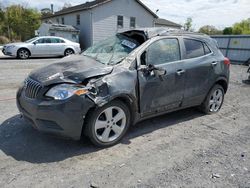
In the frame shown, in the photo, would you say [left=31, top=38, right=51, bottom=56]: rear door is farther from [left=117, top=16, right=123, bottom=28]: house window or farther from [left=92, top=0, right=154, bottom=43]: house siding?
[left=117, top=16, right=123, bottom=28]: house window

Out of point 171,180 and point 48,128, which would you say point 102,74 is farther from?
point 171,180

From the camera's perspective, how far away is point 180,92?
434 centimetres

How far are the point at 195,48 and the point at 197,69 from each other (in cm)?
47

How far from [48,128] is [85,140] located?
28.9 inches

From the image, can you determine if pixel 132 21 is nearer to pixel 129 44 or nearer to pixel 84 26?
pixel 84 26

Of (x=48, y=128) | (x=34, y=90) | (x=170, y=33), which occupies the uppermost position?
(x=170, y=33)

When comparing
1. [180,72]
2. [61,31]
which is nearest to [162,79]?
[180,72]

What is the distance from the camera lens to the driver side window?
390 centimetres

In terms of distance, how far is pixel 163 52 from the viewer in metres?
4.10

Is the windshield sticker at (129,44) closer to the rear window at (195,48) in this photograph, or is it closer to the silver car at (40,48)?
the rear window at (195,48)

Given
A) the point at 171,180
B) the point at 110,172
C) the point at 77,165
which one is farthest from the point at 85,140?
the point at 171,180

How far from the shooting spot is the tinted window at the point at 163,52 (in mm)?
3930

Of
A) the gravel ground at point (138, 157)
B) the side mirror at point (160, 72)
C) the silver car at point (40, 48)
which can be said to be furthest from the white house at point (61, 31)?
the side mirror at point (160, 72)

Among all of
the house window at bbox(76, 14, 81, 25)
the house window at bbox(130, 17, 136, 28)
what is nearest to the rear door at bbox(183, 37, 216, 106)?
the house window at bbox(130, 17, 136, 28)
